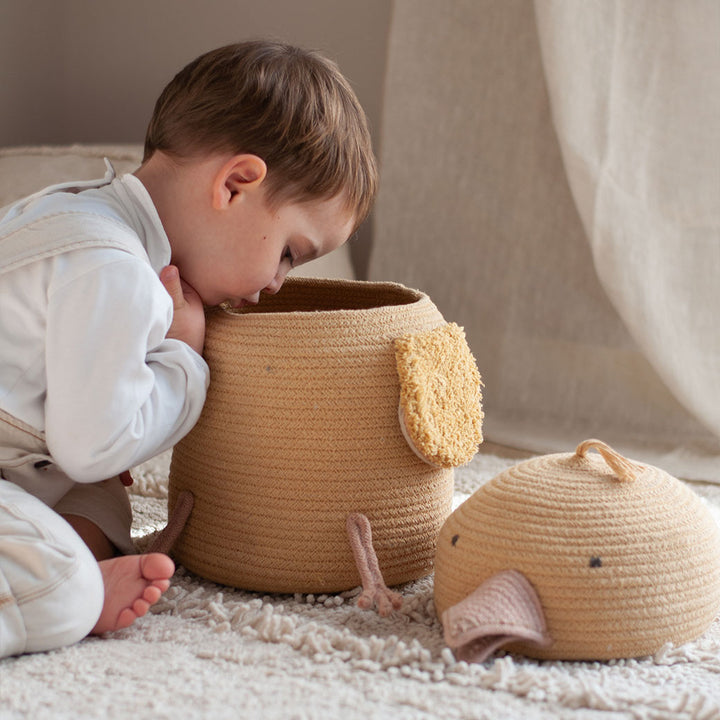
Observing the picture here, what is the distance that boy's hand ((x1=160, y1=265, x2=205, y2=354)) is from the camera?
101cm

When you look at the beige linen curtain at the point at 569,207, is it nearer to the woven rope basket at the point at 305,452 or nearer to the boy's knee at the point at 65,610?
the woven rope basket at the point at 305,452

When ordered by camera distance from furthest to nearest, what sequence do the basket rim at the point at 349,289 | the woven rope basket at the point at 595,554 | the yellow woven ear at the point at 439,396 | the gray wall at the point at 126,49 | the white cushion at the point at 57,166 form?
the gray wall at the point at 126,49 → the white cushion at the point at 57,166 → the basket rim at the point at 349,289 → the yellow woven ear at the point at 439,396 → the woven rope basket at the point at 595,554

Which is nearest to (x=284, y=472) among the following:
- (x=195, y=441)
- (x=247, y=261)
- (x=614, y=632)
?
(x=195, y=441)

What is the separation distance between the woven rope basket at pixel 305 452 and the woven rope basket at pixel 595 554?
10 cm

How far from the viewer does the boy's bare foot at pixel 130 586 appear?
891 mm

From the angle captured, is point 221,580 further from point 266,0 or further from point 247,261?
point 266,0

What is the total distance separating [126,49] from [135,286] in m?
1.37

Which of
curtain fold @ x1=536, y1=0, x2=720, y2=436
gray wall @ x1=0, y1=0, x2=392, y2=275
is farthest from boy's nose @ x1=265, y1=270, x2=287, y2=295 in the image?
gray wall @ x1=0, y1=0, x2=392, y2=275

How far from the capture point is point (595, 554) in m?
0.87

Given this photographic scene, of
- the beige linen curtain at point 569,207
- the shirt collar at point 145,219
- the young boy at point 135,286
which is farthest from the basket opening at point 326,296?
the beige linen curtain at point 569,207

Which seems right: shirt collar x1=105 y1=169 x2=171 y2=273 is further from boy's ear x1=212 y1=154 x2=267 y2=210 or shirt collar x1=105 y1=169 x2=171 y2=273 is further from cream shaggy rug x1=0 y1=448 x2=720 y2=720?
cream shaggy rug x1=0 y1=448 x2=720 y2=720

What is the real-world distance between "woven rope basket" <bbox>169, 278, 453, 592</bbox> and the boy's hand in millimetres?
17

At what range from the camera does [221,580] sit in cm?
105

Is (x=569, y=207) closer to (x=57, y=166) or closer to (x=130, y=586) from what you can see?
(x=57, y=166)
